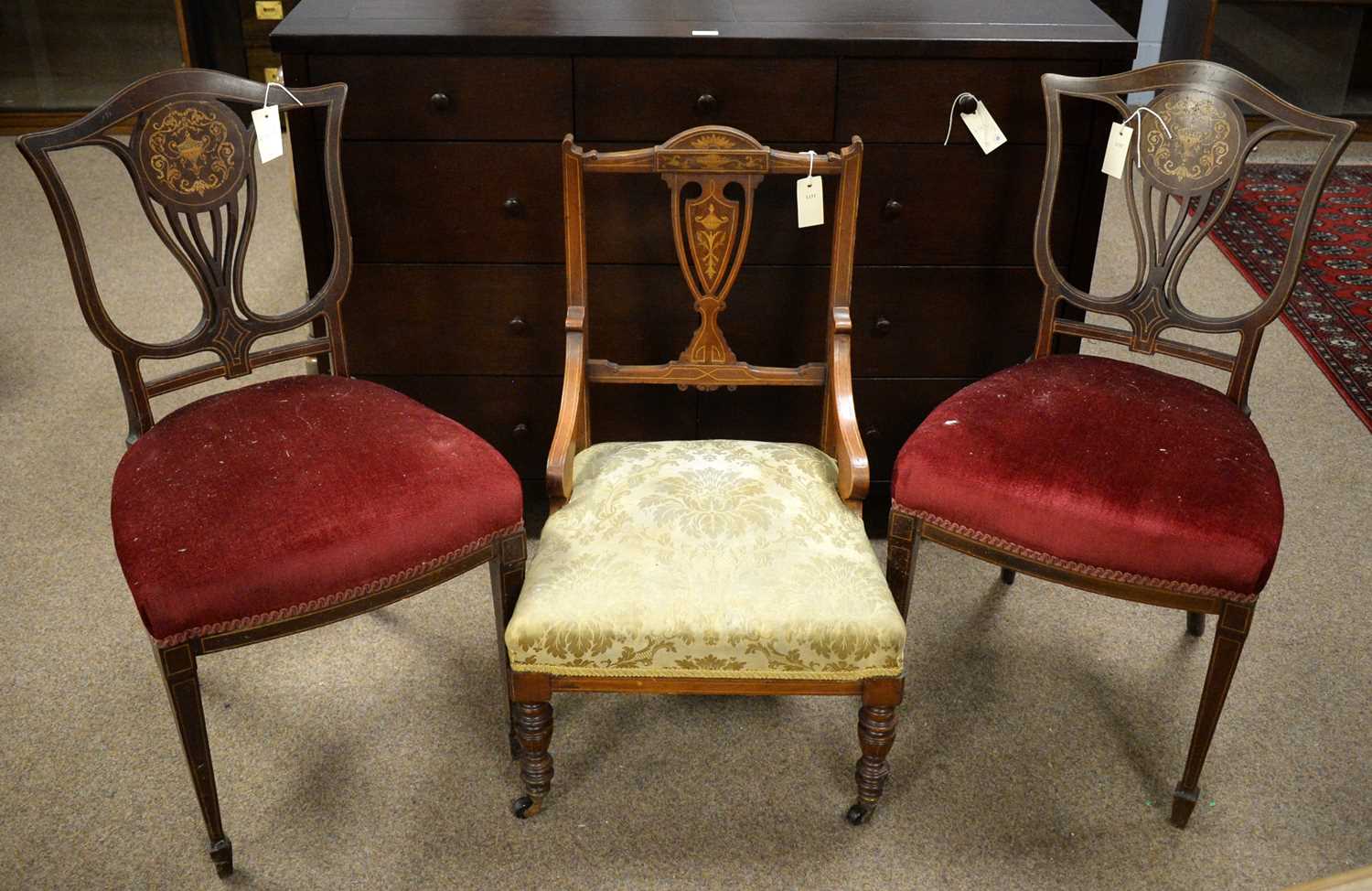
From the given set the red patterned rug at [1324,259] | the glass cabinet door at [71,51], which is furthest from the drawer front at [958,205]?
the glass cabinet door at [71,51]

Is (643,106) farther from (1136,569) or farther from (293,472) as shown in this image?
(1136,569)

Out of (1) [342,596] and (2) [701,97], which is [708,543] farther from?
(2) [701,97]

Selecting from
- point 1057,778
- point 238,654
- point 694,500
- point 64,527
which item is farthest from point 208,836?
point 1057,778

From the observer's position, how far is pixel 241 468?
1903mm

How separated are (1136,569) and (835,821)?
0.63 meters

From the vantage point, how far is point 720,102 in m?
2.34

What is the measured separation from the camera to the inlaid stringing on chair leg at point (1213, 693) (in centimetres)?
190

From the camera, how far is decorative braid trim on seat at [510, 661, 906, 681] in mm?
1855

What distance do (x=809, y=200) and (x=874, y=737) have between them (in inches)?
34.6

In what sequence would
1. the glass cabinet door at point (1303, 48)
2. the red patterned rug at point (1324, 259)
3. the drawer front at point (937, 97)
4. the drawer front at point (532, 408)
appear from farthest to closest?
the glass cabinet door at point (1303, 48)
the red patterned rug at point (1324, 259)
the drawer front at point (532, 408)
the drawer front at point (937, 97)

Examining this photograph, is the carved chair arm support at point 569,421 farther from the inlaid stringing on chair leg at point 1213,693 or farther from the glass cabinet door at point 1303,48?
the glass cabinet door at point 1303,48

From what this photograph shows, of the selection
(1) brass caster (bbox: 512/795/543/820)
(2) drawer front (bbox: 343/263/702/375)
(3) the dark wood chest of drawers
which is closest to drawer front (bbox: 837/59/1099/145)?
(3) the dark wood chest of drawers

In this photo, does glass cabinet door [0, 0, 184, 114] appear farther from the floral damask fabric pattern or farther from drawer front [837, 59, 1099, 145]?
the floral damask fabric pattern

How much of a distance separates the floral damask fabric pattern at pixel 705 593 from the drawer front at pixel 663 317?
61 centimetres
